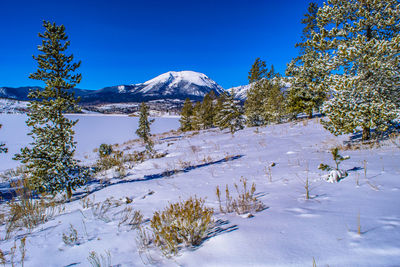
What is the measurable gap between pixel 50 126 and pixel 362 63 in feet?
37.4

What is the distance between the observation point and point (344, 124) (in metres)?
7.23

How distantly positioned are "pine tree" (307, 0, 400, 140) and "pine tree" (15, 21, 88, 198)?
32.3ft

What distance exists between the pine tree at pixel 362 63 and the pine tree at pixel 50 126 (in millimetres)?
9841

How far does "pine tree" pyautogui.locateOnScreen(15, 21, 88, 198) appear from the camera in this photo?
6695mm

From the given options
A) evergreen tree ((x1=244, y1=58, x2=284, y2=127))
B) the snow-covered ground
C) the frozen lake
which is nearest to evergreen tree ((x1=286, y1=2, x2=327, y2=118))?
evergreen tree ((x1=244, y1=58, x2=284, y2=127))

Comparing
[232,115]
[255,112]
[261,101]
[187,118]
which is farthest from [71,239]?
[187,118]

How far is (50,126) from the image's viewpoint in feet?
23.0

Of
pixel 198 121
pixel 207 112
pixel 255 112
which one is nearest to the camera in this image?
pixel 255 112

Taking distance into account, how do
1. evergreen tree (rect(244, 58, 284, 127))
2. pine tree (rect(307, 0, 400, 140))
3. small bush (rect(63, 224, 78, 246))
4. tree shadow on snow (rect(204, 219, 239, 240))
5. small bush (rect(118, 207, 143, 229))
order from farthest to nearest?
evergreen tree (rect(244, 58, 284, 127))
pine tree (rect(307, 0, 400, 140))
small bush (rect(118, 207, 143, 229))
small bush (rect(63, 224, 78, 246))
tree shadow on snow (rect(204, 219, 239, 240))

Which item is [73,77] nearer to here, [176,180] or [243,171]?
[176,180]

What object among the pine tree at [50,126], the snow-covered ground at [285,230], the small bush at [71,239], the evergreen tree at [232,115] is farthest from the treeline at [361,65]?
the evergreen tree at [232,115]

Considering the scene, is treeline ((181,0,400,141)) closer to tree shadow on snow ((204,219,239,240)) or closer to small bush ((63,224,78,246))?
tree shadow on snow ((204,219,239,240))

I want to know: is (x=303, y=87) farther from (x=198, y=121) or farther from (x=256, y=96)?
(x=198, y=121)

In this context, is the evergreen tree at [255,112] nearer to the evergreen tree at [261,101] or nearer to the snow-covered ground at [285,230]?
the evergreen tree at [261,101]
